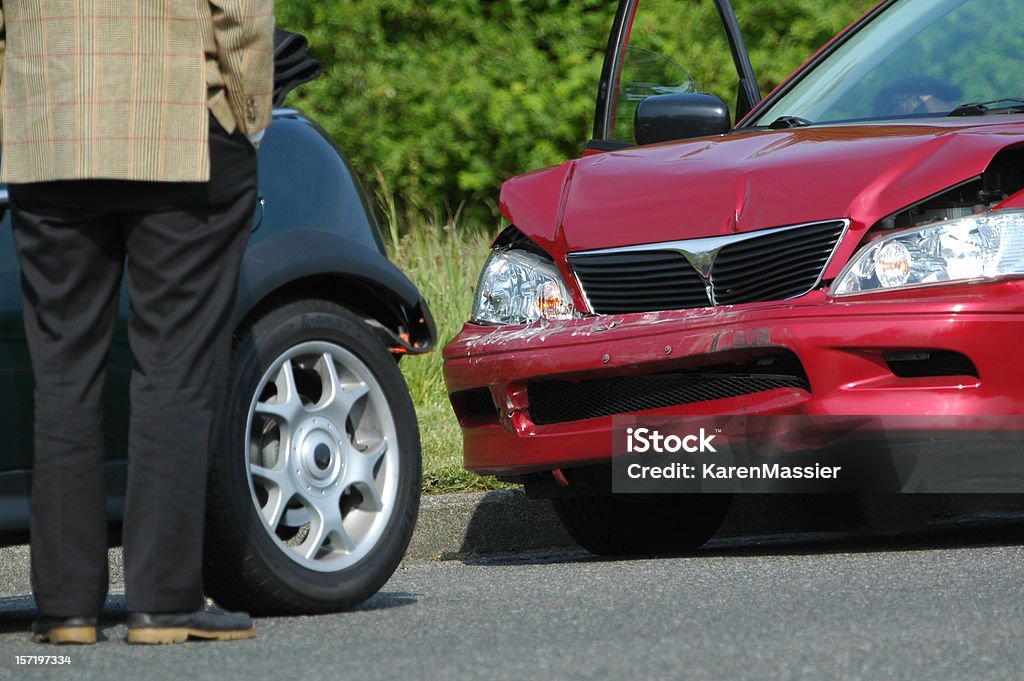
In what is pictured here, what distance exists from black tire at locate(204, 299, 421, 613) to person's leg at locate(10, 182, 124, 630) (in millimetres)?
351

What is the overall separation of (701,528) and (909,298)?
142 cm

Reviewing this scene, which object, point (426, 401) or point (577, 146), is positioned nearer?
point (426, 401)

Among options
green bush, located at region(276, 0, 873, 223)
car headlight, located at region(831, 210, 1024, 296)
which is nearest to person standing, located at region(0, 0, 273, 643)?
car headlight, located at region(831, 210, 1024, 296)

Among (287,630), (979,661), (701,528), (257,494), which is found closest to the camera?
(979,661)

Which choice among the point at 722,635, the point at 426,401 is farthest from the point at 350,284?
the point at 426,401

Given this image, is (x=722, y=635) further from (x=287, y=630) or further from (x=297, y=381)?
(x=297, y=381)

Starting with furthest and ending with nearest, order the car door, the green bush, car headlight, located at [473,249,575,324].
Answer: the green bush
the car door
car headlight, located at [473,249,575,324]

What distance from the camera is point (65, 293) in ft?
12.0

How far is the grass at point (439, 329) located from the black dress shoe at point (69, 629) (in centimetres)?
281

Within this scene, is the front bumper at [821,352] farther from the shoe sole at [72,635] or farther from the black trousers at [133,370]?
the shoe sole at [72,635]

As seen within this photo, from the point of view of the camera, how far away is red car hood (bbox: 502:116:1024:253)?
4.90 metres

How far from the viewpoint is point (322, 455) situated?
4.23m

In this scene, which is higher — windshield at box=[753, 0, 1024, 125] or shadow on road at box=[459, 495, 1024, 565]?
windshield at box=[753, 0, 1024, 125]

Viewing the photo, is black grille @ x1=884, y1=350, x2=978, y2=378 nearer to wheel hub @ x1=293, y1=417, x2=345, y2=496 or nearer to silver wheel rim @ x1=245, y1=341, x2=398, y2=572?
silver wheel rim @ x1=245, y1=341, x2=398, y2=572
